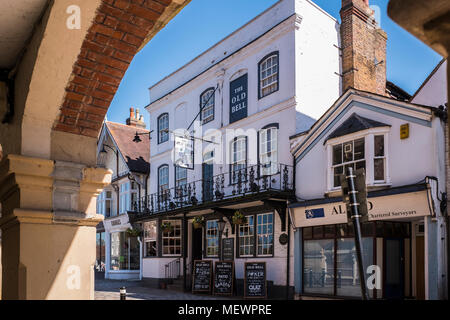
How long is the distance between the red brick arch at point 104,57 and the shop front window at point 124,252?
2113 cm

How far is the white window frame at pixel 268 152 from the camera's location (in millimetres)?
14461

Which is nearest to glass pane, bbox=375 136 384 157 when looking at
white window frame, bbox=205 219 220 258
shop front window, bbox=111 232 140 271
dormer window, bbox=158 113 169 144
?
white window frame, bbox=205 219 220 258

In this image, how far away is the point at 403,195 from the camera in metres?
10.6

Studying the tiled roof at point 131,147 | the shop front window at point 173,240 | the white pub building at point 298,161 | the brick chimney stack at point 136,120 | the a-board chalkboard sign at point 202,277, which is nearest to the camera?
the white pub building at point 298,161

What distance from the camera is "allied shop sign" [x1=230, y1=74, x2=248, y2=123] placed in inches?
626

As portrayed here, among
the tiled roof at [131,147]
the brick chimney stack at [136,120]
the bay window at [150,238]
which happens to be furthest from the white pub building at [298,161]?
the brick chimney stack at [136,120]

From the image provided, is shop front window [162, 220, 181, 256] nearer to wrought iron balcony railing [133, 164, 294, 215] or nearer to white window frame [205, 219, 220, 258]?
wrought iron balcony railing [133, 164, 294, 215]

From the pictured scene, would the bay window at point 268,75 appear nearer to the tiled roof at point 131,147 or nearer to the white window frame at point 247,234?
the white window frame at point 247,234

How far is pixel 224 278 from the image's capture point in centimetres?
1541

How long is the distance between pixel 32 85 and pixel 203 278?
13.9 m

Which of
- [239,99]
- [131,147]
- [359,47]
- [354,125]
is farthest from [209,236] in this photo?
[131,147]

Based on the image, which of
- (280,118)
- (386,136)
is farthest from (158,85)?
(386,136)

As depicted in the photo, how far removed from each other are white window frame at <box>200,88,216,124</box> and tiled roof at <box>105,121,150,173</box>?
6063 mm

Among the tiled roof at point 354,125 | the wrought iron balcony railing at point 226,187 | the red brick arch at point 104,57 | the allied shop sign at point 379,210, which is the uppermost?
the tiled roof at point 354,125
